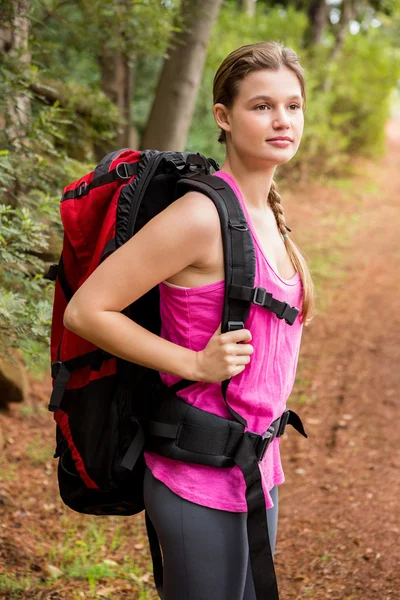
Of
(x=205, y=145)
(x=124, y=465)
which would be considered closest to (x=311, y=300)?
(x=124, y=465)

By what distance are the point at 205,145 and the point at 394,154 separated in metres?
9.86

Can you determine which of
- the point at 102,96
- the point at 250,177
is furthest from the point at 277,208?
the point at 102,96

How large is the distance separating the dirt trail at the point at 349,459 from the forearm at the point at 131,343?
7.50ft

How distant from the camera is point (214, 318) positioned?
6.28 ft

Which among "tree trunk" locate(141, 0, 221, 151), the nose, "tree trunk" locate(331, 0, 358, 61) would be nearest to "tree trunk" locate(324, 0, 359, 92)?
"tree trunk" locate(331, 0, 358, 61)

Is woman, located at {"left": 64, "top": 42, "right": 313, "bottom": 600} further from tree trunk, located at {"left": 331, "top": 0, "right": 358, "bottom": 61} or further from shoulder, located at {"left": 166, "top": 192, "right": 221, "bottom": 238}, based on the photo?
tree trunk, located at {"left": 331, "top": 0, "right": 358, "bottom": 61}

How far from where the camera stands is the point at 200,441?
1.93 meters

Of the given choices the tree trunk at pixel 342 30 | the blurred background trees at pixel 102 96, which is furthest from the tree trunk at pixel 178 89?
the tree trunk at pixel 342 30

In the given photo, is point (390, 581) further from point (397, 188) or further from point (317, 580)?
point (397, 188)

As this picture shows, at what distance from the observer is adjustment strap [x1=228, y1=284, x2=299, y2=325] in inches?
72.4

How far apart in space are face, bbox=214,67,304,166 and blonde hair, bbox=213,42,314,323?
0.02m

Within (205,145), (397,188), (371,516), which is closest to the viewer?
(371,516)

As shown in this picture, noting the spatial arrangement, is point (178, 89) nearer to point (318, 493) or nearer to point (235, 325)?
point (318, 493)

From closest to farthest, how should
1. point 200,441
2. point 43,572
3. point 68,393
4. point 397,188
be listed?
point 200,441, point 68,393, point 43,572, point 397,188
